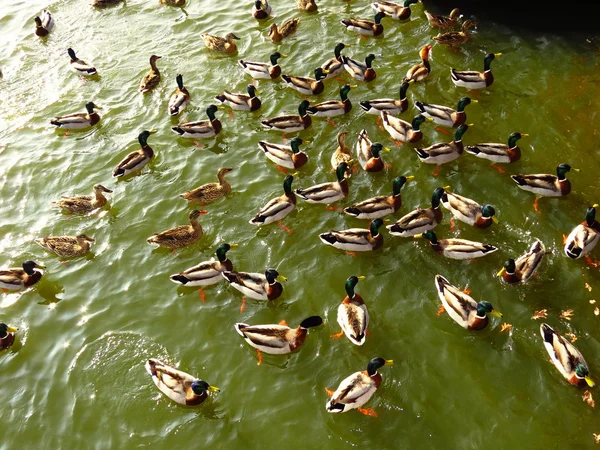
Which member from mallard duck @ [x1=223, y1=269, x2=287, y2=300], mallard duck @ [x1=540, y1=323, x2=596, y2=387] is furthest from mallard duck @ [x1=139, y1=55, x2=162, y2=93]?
mallard duck @ [x1=540, y1=323, x2=596, y2=387]

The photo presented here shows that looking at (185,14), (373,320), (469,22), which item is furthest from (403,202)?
(185,14)

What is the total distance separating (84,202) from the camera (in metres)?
11.4

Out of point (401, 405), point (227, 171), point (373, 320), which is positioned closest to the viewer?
point (401, 405)

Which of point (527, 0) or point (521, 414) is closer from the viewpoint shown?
point (521, 414)

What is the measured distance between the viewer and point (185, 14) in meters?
17.8

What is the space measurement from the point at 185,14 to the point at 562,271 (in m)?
15.3

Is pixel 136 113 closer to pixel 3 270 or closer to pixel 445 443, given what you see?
pixel 3 270

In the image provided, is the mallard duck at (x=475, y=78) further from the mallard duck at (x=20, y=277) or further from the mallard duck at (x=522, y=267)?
the mallard duck at (x=20, y=277)

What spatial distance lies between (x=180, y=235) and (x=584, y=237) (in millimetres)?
7999

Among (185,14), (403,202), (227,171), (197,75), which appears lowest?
(403,202)

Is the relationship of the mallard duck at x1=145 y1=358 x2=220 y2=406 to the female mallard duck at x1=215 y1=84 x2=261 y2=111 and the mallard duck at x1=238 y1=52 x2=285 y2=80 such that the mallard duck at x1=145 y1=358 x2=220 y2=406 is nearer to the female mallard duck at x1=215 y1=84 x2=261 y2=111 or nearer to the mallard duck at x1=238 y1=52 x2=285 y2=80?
the female mallard duck at x1=215 y1=84 x2=261 y2=111

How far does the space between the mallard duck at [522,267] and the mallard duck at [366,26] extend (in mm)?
9124

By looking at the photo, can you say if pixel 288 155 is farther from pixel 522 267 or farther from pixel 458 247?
pixel 522 267

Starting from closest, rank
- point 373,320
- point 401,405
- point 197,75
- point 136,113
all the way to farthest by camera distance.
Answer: point 401,405, point 373,320, point 136,113, point 197,75
